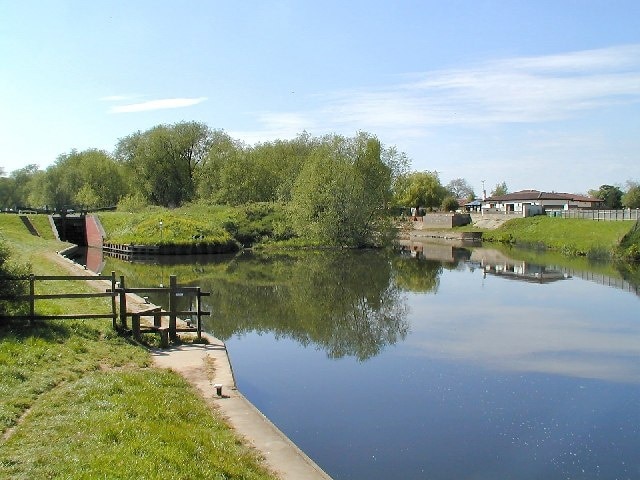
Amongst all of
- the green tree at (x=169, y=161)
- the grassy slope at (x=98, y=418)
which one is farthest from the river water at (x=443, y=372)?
the green tree at (x=169, y=161)

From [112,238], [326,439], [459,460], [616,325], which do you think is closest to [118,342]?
[326,439]

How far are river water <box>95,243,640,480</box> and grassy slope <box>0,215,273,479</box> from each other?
8.15 ft

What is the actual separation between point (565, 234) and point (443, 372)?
5285 centimetres

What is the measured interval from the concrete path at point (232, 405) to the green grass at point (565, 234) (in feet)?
150

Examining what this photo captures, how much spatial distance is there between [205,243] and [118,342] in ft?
133

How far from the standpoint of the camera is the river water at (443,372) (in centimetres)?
1134

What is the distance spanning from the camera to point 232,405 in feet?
38.6

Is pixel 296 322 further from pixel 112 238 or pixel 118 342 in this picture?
pixel 112 238

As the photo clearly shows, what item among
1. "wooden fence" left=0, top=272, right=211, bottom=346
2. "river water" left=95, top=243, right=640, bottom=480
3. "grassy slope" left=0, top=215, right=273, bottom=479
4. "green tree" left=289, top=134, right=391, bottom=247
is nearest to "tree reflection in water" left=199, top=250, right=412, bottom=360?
"river water" left=95, top=243, right=640, bottom=480

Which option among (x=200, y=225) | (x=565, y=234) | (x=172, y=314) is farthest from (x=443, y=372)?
(x=565, y=234)

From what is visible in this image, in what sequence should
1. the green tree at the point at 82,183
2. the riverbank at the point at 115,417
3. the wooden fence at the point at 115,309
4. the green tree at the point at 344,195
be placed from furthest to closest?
1. the green tree at the point at 82,183
2. the green tree at the point at 344,195
3. the wooden fence at the point at 115,309
4. the riverbank at the point at 115,417

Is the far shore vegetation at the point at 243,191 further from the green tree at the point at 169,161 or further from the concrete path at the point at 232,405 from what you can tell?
the concrete path at the point at 232,405

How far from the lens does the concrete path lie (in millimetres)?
9117

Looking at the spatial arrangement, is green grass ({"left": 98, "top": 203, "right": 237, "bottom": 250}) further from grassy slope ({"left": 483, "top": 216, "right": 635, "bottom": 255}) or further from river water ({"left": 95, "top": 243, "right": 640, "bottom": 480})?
grassy slope ({"left": 483, "top": 216, "right": 635, "bottom": 255})
